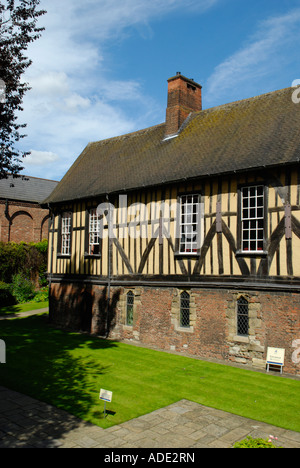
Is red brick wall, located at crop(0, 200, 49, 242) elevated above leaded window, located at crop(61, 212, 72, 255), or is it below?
above

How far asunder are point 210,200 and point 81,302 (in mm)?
8617

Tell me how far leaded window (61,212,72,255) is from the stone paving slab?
A: 1119 cm

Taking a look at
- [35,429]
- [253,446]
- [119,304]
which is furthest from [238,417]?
[119,304]

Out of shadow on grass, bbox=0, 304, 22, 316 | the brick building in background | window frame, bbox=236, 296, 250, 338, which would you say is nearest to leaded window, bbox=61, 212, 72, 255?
shadow on grass, bbox=0, 304, 22, 316

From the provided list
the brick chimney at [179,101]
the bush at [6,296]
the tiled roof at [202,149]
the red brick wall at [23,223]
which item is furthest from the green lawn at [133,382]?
the red brick wall at [23,223]

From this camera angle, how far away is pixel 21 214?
33.8 m

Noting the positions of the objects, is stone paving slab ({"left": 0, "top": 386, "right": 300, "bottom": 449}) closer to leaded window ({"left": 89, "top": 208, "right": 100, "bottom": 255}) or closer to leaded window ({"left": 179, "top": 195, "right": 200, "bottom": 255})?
leaded window ({"left": 179, "top": 195, "right": 200, "bottom": 255})

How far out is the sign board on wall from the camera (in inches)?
433

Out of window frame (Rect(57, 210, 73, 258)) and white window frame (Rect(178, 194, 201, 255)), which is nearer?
white window frame (Rect(178, 194, 201, 255))

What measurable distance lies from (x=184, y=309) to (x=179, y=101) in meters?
9.53

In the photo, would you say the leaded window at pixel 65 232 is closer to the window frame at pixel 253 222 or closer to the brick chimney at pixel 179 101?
the brick chimney at pixel 179 101
